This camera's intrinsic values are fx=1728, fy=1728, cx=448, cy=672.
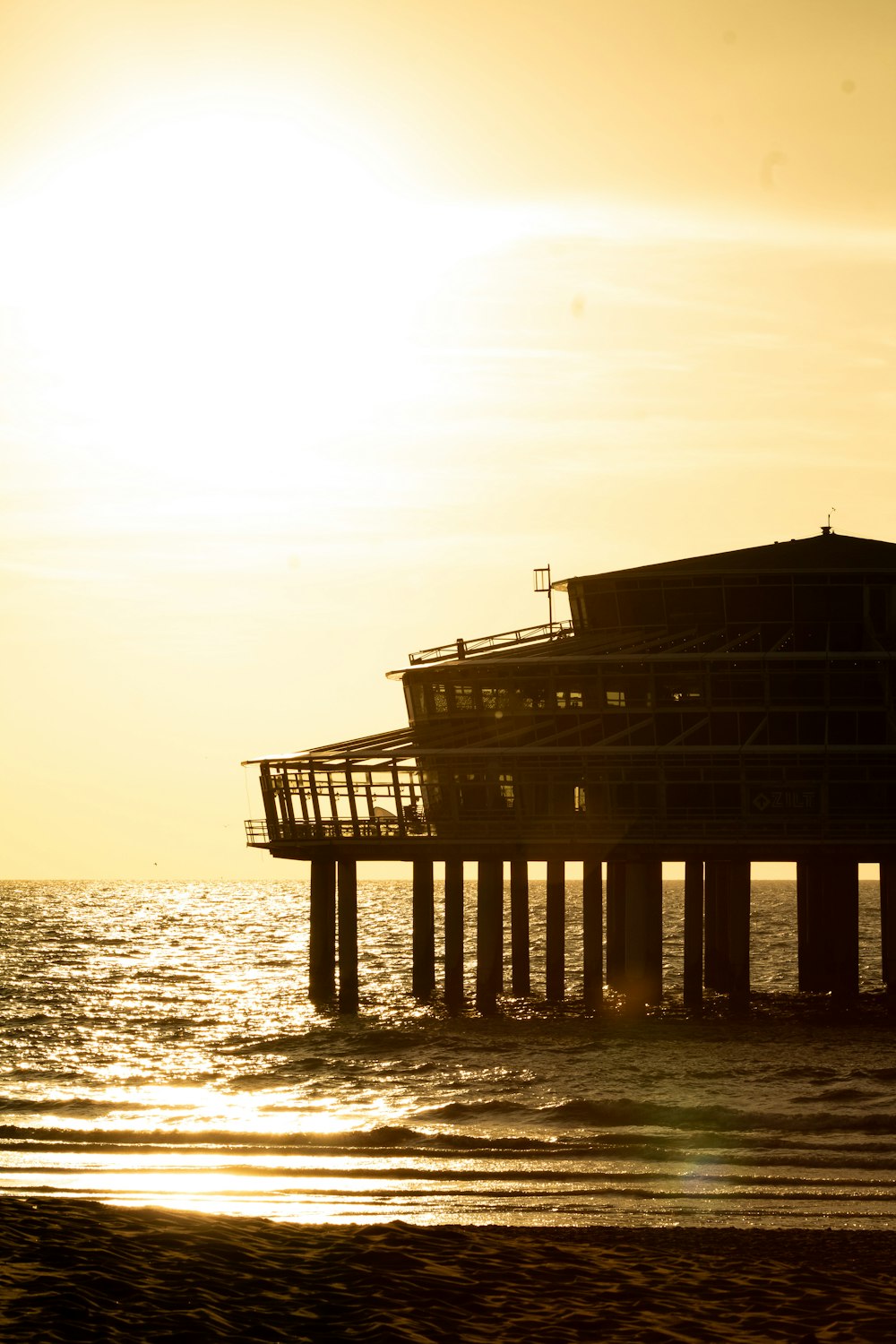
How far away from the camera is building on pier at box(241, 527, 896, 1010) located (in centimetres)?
4238

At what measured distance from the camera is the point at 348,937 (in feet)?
151

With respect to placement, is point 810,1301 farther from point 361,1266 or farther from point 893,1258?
point 361,1266

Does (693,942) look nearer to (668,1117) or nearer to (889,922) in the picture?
(889,922)

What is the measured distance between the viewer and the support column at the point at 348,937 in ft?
150

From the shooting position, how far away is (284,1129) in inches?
1109

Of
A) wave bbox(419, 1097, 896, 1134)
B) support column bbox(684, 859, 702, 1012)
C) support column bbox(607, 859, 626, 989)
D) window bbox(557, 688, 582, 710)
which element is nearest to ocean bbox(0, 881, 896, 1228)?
wave bbox(419, 1097, 896, 1134)

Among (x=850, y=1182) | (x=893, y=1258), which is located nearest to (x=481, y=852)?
(x=850, y=1182)

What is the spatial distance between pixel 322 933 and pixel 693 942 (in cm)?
1024

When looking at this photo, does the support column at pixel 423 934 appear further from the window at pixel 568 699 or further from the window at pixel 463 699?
the window at pixel 568 699

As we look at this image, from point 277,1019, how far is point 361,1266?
108 ft

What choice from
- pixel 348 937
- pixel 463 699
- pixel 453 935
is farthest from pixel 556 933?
pixel 463 699

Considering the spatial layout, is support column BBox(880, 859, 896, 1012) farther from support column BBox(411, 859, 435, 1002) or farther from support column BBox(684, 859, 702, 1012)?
support column BBox(411, 859, 435, 1002)

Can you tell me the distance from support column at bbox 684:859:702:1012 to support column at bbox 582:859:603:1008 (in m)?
2.25

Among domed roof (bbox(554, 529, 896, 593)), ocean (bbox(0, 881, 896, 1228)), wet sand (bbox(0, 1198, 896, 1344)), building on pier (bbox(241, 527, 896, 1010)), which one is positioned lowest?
ocean (bbox(0, 881, 896, 1228))
